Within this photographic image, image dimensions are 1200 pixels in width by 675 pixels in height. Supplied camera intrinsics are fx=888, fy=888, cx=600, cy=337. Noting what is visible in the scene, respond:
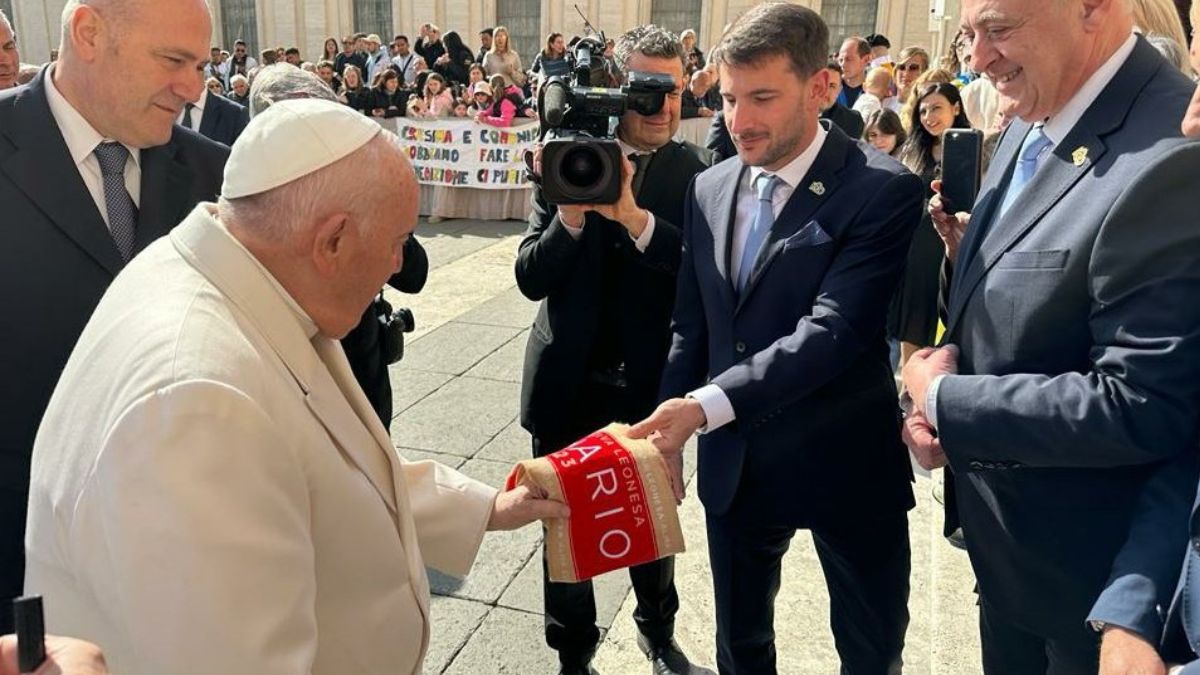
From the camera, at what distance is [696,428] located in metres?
2.35

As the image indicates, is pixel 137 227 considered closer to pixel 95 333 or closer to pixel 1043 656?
pixel 95 333

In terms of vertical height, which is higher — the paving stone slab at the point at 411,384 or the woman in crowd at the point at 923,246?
the woman in crowd at the point at 923,246

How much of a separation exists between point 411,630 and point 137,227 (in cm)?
147

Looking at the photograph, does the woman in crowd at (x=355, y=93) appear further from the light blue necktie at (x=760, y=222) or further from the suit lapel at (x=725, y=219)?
the light blue necktie at (x=760, y=222)

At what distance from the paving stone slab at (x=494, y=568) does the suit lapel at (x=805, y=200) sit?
1846 millimetres

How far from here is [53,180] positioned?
2.28 meters

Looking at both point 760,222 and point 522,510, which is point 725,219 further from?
point 522,510

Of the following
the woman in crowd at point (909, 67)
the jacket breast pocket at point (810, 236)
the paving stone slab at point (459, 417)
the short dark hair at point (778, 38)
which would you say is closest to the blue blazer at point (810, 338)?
the jacket breast pocket at point (810, 236)

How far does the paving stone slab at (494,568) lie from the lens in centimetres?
355

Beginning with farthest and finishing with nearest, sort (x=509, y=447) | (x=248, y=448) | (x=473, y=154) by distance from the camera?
(x=473, y=154) → (x=509, y=447) → (x=248, y=448)

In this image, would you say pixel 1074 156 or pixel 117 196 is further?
pixel 117 196

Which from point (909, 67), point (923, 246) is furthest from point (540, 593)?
point (909, 67)

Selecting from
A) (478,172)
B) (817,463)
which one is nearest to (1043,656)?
(817,463)

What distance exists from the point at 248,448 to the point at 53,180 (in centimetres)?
145
